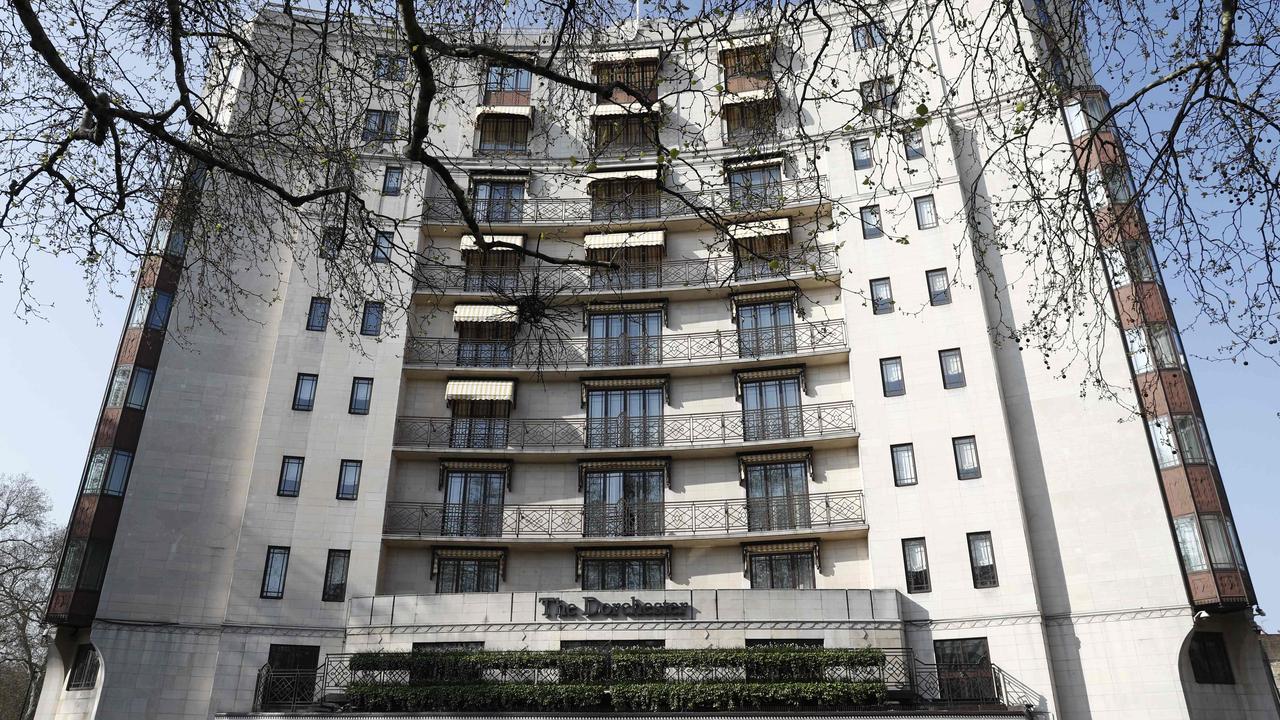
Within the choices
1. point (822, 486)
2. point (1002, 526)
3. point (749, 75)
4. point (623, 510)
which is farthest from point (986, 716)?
point (749, 75)

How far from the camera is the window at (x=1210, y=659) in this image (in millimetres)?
22922

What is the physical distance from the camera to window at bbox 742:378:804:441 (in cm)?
2812

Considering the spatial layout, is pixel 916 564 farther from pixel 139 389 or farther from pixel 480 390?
pixel 139 389

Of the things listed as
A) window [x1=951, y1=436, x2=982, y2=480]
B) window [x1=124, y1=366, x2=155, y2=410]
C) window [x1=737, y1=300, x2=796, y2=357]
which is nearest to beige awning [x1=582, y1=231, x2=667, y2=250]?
window [x1=737, y1=300, x2=796, y2=357]

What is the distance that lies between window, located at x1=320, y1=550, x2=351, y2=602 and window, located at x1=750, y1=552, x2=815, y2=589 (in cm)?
1245

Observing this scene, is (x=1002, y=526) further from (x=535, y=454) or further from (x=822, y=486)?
(x=535, y=454)

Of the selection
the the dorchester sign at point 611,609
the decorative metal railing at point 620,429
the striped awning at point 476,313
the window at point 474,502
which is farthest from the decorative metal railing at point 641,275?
the the dorchester sign at point 611,609

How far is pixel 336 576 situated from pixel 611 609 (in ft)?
27.8

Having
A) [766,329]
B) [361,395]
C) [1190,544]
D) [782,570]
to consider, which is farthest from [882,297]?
[361,395]

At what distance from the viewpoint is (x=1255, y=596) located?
2280 cm

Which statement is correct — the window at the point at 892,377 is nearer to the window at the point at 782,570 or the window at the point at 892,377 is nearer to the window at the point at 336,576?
the window at the point at 782,570

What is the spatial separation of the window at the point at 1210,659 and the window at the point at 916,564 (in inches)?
269

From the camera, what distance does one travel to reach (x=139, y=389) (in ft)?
87.9

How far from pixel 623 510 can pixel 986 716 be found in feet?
40.1
